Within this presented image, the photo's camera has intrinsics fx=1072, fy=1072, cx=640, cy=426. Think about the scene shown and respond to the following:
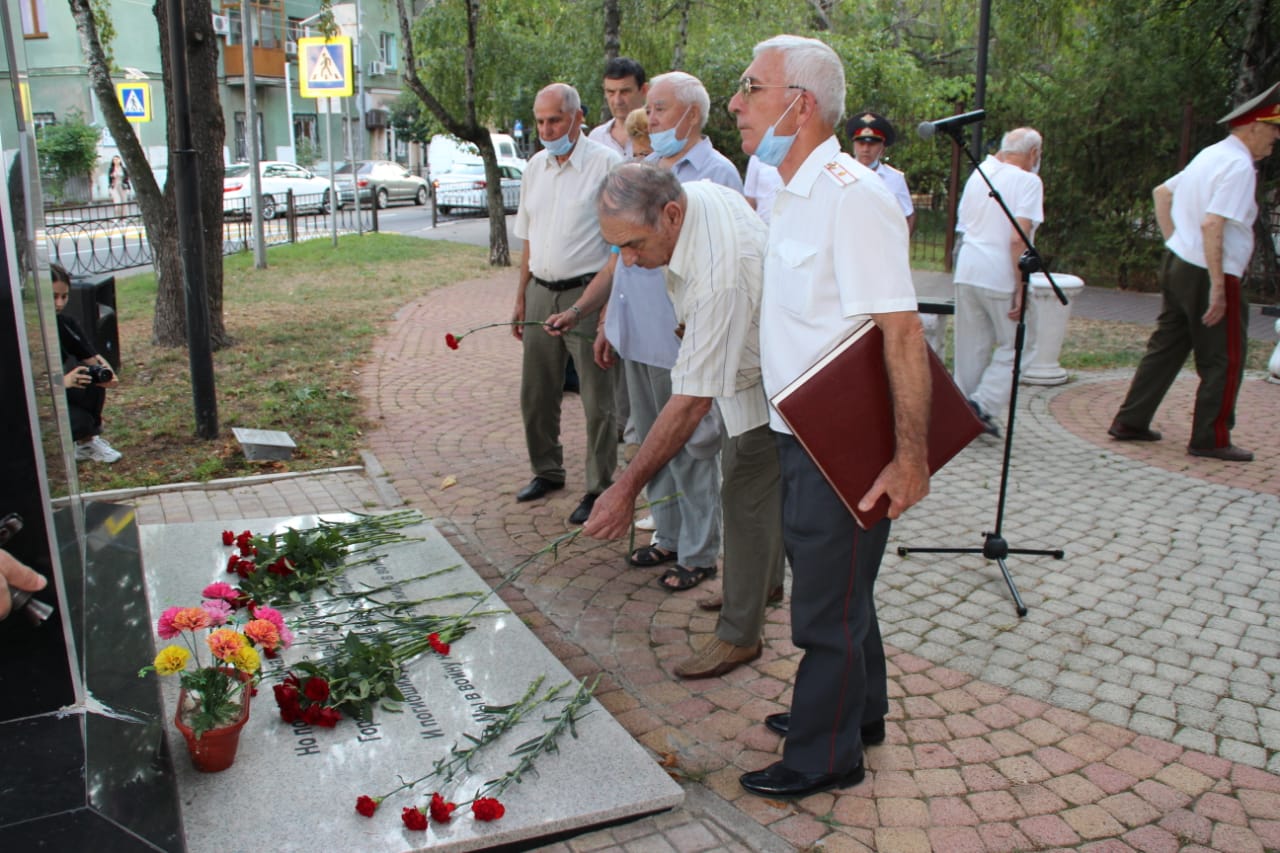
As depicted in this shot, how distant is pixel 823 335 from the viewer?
2.77 metres

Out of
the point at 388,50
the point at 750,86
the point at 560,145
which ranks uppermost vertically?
the point at 388,50

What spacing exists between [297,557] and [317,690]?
1.26 meters

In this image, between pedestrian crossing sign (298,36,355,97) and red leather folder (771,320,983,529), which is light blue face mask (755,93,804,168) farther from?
pedestrian crossing sign (298,36,355,97)

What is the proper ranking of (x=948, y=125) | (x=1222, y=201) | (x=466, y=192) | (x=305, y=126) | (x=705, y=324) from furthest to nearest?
(x=305, y=126)
(x=466, y=192)
(x=1222, y=201)
(x=948, y=125)
(x=705, y=324)

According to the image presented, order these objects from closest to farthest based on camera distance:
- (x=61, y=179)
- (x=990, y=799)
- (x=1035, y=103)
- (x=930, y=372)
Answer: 1. (x=930, y=372)
2. (x=990, y=799)
3. (x=1035, y=103)
4. (x=61, y=179)

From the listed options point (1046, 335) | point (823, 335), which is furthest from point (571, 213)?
point (1046, 335)

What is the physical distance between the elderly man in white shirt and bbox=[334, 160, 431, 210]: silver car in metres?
27.8

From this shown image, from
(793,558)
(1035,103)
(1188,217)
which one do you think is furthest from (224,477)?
(1035,103)

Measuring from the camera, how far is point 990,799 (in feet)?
10.2

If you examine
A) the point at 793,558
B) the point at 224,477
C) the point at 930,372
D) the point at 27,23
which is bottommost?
the point at 224,477

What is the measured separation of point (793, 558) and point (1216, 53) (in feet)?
44.0

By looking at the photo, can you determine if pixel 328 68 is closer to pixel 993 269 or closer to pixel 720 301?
pixel 993 269

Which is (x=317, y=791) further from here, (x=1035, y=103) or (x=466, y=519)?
(x=1035, y=103)

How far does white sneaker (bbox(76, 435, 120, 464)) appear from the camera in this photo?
6236 millimetres
